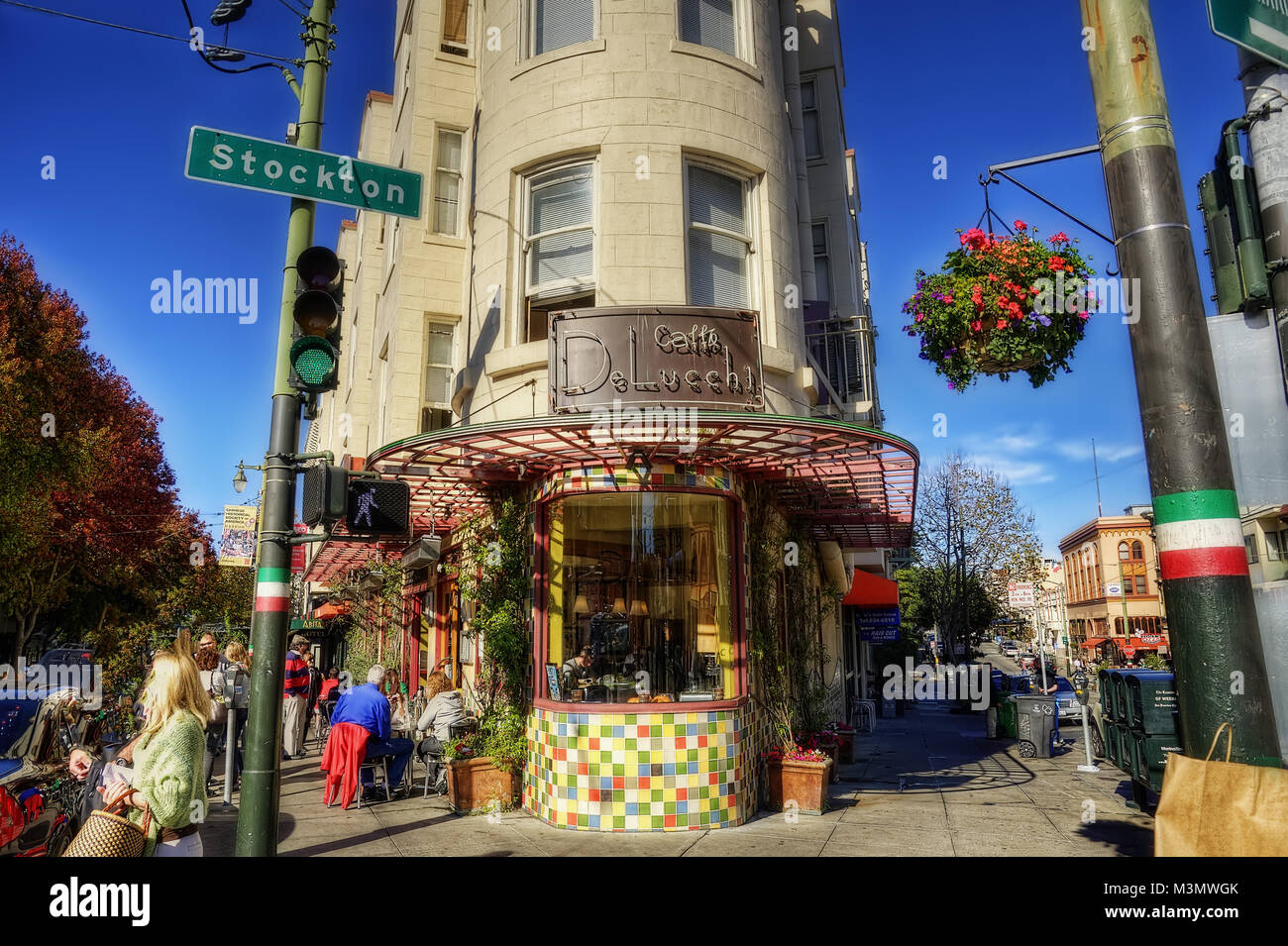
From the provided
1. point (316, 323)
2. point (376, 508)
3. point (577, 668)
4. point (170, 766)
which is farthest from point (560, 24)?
point (170, 766)

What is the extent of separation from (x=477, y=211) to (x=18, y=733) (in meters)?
7.49

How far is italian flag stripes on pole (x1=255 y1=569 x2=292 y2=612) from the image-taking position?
6000mm

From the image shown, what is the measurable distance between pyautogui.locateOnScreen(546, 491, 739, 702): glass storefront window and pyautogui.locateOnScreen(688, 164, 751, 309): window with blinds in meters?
2.59

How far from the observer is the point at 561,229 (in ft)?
34.6

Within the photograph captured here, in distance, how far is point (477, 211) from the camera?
11.2 meters

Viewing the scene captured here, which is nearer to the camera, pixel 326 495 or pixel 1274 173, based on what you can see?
pixel 1274 173

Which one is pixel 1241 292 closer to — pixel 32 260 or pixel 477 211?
pixel 477 211

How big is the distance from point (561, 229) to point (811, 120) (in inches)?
365

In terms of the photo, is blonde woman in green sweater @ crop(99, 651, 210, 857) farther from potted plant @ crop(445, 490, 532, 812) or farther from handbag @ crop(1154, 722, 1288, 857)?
potted plant @ crop(445, 490, 532, 812)

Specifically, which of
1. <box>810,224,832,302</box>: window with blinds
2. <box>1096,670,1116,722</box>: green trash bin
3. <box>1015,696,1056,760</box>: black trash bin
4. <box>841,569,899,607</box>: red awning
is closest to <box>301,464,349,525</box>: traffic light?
<box>1096,670,1116,722</box>: green trash bin

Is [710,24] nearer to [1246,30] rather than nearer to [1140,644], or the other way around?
[1246,30]

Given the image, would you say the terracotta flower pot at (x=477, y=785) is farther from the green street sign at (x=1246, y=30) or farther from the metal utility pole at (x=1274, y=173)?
the green street sign at (x=1246, y=30)

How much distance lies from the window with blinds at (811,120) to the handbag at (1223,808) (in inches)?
644

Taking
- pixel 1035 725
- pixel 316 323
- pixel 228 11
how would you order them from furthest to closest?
pixel 1035 725
pixel 228 11
pixel 316 323
